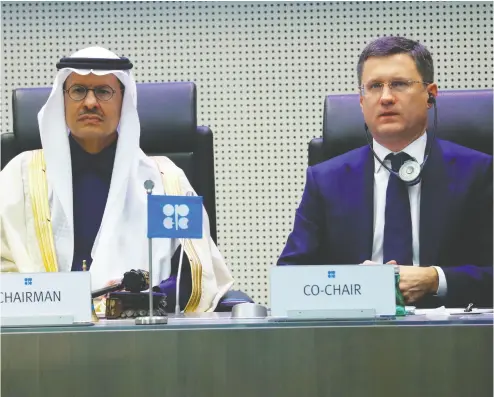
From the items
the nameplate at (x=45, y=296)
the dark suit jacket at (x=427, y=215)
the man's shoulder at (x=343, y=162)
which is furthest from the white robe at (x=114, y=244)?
the nameplate at (x=45, y=296)

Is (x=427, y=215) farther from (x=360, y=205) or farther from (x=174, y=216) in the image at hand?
(x=174, y=216)

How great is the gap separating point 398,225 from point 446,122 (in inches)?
20.4

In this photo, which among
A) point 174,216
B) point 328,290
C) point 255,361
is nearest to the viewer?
point 255,361

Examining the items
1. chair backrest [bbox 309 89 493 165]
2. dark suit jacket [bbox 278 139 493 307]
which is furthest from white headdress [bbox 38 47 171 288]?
chair backrest [bbox 309 89 493 165]

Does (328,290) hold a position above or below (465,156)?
below

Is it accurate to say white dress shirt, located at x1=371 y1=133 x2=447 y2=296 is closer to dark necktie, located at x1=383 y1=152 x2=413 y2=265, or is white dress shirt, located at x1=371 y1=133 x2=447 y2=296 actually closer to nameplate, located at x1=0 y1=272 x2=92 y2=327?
dark necktie, located at x1=383 y1=152 x2=413 y2=265

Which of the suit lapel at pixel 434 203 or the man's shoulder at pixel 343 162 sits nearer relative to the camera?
the suit lapel at pixel 434 203

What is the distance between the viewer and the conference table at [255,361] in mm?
1747

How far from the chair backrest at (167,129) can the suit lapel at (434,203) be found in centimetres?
81

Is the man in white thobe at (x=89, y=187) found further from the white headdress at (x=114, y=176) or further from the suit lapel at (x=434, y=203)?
the suit lapel at (x=434, y=203)

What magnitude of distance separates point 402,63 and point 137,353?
171cm

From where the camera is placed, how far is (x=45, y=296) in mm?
1961

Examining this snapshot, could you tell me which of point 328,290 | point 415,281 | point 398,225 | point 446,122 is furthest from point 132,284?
point 446,122

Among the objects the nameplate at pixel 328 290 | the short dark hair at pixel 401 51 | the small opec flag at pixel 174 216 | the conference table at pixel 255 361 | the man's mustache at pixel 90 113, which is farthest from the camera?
the man's mustache at pixel 90 113
